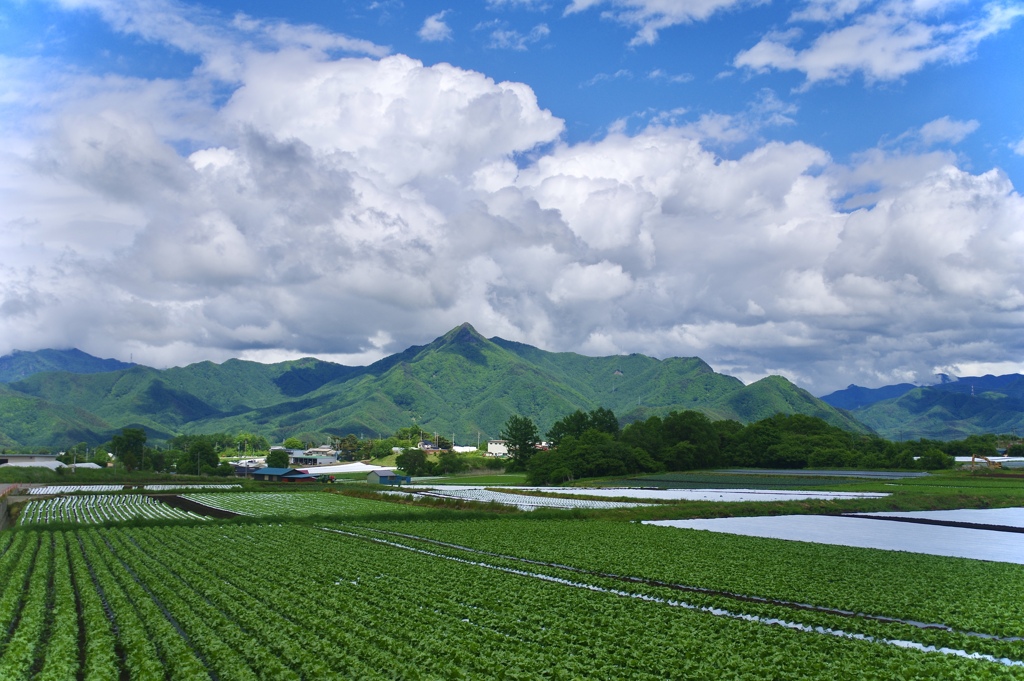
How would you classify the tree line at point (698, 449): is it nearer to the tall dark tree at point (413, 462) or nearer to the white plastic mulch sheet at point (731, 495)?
the tall dark tree at point (413, 462)

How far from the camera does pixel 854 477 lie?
8194 centimetres

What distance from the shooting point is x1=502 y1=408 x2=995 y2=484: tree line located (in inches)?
3792

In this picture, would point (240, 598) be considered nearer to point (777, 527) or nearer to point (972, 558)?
point (972, 558)

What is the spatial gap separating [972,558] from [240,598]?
26974 millimetres

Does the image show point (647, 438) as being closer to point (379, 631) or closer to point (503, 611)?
point (503, 611)

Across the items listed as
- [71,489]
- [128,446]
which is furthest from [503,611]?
[128,446]

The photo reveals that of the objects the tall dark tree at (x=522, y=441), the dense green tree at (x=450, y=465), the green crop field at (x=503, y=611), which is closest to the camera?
the green crop field at (x=503, y=611)

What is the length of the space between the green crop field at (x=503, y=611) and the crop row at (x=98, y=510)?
15901mm

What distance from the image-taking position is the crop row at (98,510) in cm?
4853

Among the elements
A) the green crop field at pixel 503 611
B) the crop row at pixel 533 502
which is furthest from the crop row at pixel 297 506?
the green crop field at pixel 503 611

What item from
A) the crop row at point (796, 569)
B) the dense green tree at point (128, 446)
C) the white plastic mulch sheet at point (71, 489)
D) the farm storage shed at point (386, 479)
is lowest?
the farm storage shed at point (386, 479)

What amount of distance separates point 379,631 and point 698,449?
9695 cm

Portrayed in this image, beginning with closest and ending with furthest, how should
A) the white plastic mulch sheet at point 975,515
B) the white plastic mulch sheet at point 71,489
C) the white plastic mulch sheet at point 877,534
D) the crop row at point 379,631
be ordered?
the crop row at point 379,631 → the white plastic mulch sheet at point 877,534 → the white plastic mulch sheet at point 975,515 → the white plastic mulch sheet at point 71,489

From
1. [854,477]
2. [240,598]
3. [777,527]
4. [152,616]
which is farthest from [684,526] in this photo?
[854,477]
